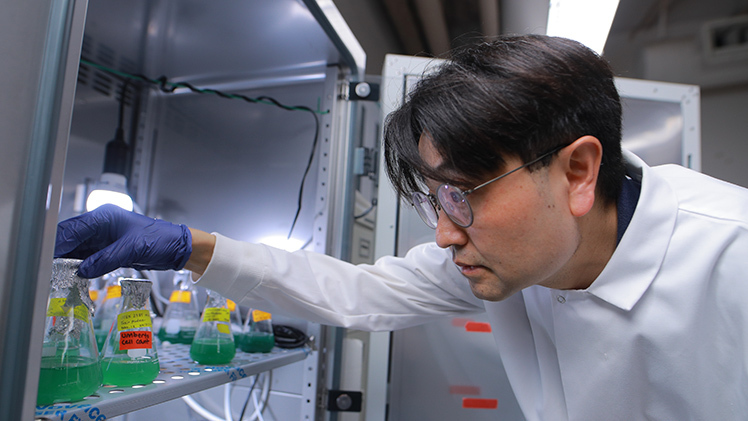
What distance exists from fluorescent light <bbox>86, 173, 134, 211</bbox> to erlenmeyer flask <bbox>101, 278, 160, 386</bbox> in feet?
1.20

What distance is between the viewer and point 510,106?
71 cm

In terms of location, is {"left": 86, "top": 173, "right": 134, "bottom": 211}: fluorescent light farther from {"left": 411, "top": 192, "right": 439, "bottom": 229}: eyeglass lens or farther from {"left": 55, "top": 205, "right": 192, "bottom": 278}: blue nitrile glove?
{"left": 411, "top": 192, "right": 439, "bottom": 229}: eyeglass lens

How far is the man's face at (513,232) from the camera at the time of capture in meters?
0.74

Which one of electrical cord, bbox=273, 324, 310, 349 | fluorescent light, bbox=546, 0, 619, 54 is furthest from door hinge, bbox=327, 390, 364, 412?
fluorescent light, bbox=546, 0, 619, 54

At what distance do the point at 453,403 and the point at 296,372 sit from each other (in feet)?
1.59

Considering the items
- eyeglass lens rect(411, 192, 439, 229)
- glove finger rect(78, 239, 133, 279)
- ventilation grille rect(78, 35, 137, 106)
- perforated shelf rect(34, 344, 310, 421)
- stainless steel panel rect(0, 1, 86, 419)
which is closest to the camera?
stainless steel panel rect(0, 1, 86, 419)

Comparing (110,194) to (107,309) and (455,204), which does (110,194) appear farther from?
(455,204)

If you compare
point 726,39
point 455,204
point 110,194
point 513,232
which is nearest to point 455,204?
point 455,204

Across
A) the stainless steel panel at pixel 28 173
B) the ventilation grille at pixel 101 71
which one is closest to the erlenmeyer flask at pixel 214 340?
the stainless steel panel at pixel 28 173

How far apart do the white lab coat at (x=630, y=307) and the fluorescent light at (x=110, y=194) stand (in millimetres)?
366

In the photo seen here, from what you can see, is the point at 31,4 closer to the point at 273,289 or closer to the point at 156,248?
the point at 156,248

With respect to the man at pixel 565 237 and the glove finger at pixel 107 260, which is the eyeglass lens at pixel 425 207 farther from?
the glove finger at pixel 107 260

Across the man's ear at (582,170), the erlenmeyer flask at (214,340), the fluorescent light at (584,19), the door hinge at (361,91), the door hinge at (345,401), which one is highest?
the fluorescent light at (584,19)

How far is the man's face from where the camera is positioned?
74cm
